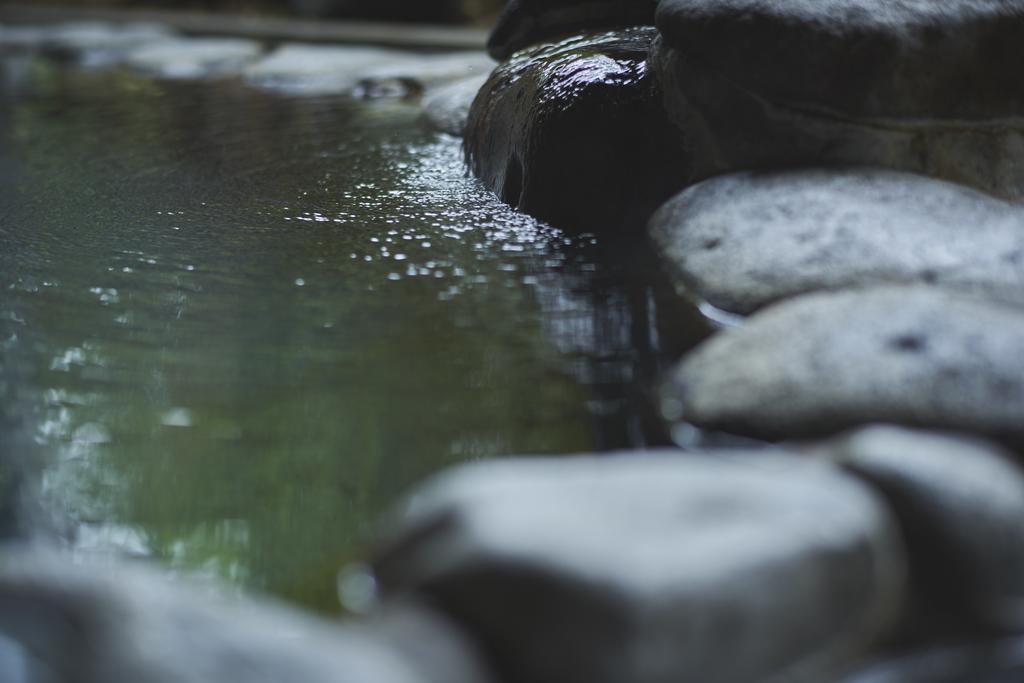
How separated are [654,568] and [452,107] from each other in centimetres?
466

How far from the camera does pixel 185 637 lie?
1.26 meters

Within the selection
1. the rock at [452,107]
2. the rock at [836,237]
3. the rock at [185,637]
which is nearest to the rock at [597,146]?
the rock at [836,237]

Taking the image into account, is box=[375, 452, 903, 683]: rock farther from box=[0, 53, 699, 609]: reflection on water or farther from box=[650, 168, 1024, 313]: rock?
box=[650, 168, 1024, 313]: rock

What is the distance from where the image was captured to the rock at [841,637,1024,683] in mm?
1509

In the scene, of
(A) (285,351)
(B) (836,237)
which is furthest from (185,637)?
(B) (836,237)

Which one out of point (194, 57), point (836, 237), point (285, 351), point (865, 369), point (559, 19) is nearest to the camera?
point (865, 369)

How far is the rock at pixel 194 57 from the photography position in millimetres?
8648

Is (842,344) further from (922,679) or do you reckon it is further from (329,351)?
(329,351)

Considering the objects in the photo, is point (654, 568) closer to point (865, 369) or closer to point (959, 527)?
point (959, 527)

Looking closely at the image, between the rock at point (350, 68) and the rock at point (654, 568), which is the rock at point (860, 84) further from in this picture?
the rock at point (350, 68)

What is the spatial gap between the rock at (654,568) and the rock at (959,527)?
0.07 metres

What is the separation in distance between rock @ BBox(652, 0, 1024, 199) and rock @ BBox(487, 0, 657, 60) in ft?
3.54

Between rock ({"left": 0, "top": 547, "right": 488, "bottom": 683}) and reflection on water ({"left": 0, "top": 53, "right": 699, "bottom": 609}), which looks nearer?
rock ({"left": 0, "top": 547, "right": 488, "bottom": 683})

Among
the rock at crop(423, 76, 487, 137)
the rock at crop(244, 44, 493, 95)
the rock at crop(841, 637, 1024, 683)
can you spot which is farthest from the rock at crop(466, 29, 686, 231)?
the rock at crop(244, 44, 493, 95)
